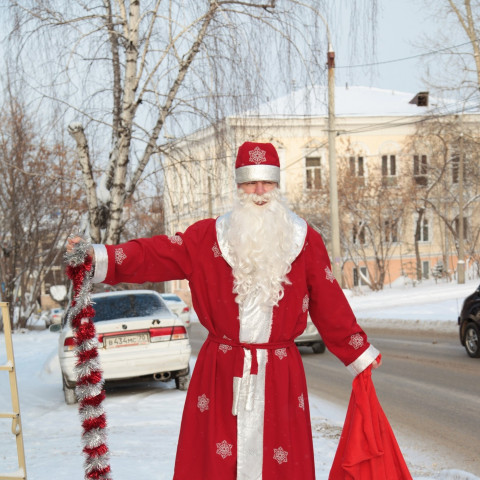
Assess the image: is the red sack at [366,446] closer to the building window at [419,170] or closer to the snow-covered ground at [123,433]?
the snow-covered ground at [123,433]

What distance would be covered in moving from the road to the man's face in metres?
3.07

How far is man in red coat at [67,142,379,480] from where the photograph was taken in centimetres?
315

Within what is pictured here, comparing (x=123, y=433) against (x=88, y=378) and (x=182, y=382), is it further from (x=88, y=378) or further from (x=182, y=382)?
(x=88, y=378)

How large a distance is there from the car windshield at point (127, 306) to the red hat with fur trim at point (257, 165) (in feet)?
18.3

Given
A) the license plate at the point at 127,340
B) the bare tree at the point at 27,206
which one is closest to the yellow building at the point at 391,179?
the bare tree at the point at 27,206

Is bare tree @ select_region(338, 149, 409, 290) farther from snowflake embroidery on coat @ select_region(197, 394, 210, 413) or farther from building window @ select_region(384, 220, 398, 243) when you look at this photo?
snowflake embroidery on coat @ select_region(197, 394, 210, 413)

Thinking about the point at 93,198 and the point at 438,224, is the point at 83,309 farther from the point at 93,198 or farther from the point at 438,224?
the point at 438,224

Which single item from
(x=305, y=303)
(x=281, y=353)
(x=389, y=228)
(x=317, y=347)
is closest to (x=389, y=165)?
(x=389, y=228)

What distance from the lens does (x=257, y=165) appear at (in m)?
3.40

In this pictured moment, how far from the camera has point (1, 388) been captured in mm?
9922

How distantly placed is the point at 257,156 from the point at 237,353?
100cm

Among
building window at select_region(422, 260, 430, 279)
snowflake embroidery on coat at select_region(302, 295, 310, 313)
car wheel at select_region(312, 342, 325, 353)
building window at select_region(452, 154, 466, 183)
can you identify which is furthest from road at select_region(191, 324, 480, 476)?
building window at select_region(422, 260, 430, 279)

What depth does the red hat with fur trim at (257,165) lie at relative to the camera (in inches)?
134

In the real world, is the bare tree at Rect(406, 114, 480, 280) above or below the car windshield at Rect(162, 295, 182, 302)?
above
